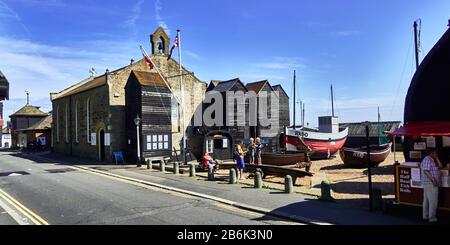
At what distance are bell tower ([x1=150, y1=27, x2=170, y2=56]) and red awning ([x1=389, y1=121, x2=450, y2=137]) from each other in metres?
25.0

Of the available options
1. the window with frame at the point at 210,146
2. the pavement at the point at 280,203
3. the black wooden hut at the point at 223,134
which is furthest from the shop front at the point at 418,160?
the window with frame at the point at 210,146

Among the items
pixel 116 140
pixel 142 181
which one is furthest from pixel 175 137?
pixel 142 181

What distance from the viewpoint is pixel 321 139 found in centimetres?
3256

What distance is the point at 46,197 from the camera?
46.3ft

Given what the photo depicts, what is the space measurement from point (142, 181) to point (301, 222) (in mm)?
10370

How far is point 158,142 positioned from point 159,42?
30.9 feet

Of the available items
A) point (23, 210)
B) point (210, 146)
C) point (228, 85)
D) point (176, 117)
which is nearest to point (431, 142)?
point (23, 210)

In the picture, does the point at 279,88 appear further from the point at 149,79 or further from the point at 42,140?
the point at 42,140

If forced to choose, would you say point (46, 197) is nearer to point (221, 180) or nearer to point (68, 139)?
point (221, 180)

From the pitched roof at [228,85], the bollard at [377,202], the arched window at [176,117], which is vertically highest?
the pitched roof at [228,85]

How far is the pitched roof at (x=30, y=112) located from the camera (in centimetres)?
6444

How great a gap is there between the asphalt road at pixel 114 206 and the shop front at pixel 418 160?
366 centimetres

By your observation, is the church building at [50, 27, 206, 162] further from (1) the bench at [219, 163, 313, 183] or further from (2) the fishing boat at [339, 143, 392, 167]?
(2) the fishing boat at [339, 143, 392, 167]

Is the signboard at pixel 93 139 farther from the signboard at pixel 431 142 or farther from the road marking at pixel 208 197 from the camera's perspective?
the signboard at pixel 431 142
